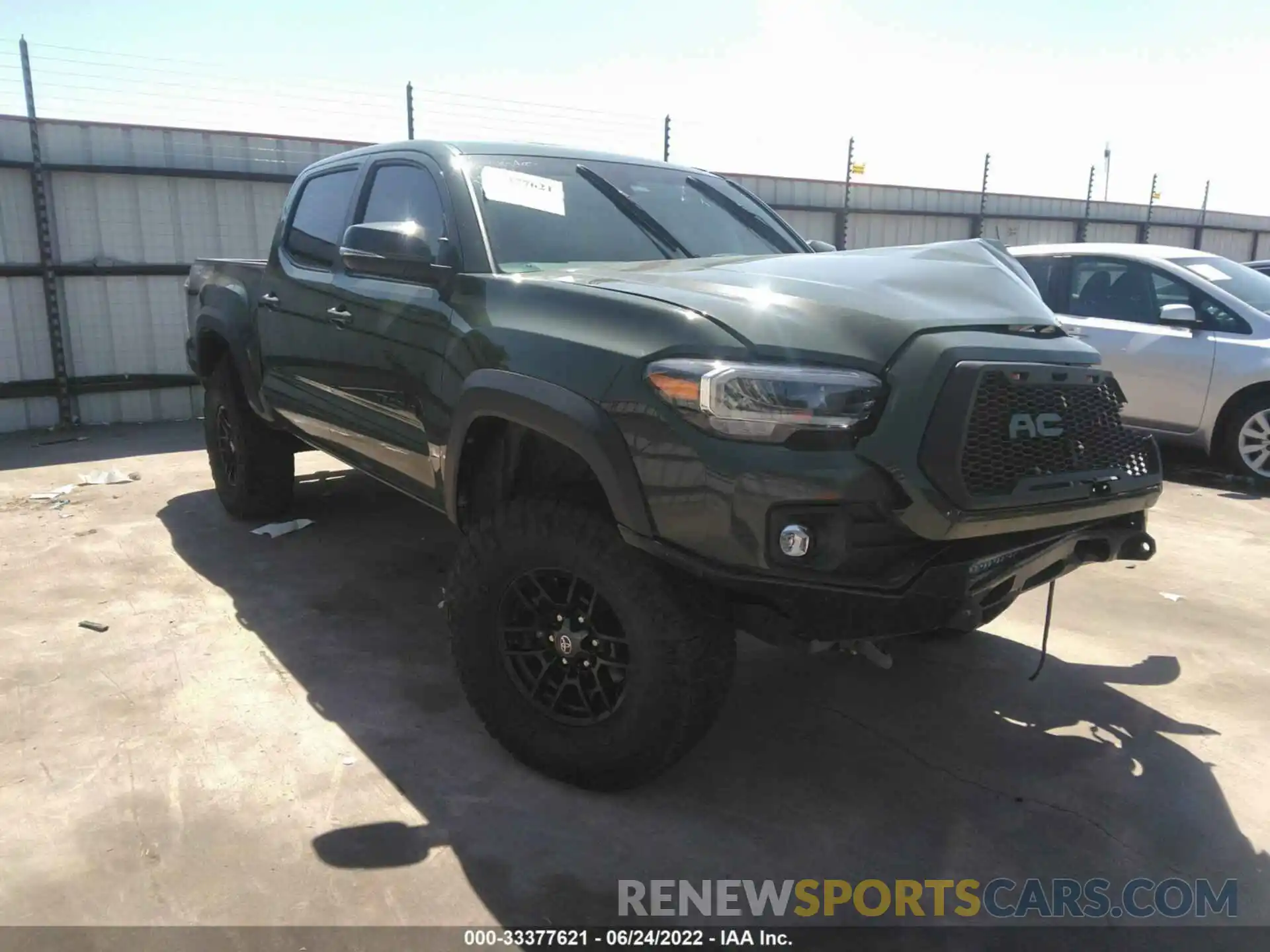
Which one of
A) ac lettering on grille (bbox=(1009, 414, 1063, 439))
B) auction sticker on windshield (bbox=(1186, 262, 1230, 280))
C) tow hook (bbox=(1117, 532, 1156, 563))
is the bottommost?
tow hook (bbox=(1117, 532, 1156, 563))

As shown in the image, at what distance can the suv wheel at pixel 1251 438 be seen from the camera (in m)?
6.46

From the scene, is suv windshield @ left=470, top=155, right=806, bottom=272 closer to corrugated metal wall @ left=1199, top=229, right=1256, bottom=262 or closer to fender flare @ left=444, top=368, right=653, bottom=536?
fender flare @ left=444, top=368, right=653, bottom=536

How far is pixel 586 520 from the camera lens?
249 centimetres

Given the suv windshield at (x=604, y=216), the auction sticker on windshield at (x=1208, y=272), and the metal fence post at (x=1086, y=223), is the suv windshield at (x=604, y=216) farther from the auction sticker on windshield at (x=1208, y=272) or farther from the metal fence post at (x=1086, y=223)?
the metal fence post at (x=1086, y=223)

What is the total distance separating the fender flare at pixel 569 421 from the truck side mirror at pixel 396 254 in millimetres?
486

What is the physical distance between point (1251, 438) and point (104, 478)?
801 centimetres

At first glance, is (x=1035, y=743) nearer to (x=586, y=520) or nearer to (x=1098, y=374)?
(x=1098, y=374)

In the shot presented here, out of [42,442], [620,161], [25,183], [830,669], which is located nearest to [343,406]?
[620,161]

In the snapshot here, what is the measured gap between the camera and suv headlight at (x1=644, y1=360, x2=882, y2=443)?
2.14 meters

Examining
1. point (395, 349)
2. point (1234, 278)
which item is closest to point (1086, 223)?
point (1234, 278)

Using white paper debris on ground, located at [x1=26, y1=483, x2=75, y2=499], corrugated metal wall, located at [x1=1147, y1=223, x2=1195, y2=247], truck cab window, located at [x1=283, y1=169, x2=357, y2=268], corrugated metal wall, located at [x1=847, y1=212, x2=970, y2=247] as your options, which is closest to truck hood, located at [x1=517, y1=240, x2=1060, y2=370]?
truck cab window, located at [x1=283, y1=169, x2=357, y2=268]

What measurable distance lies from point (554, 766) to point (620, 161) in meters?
2.37

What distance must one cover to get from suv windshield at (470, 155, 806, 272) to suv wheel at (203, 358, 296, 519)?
249 cm

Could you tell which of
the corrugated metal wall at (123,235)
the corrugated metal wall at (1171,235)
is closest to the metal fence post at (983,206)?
the corrugated metal wall at (1171,235)
